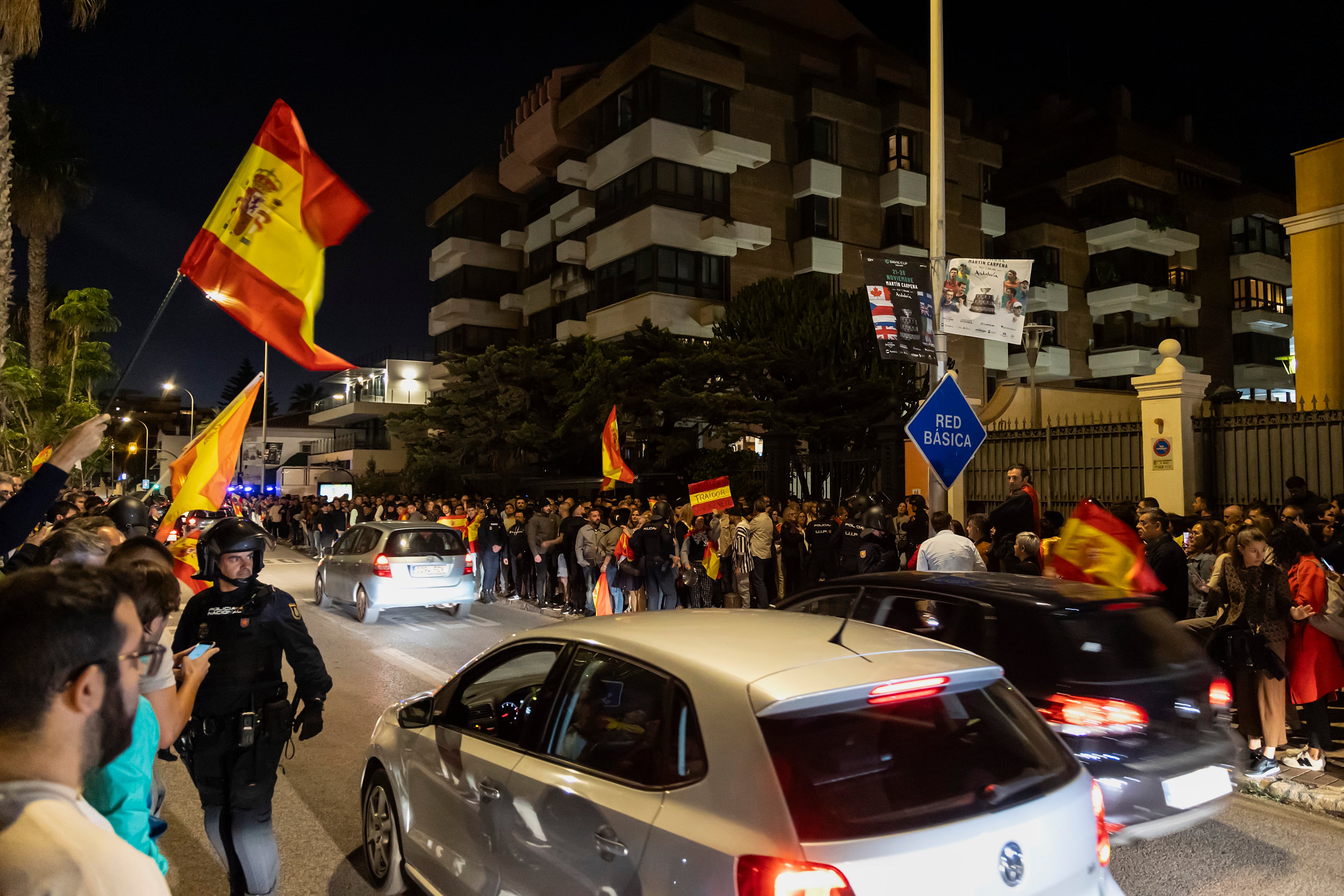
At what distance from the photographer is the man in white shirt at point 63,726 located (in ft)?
4.44

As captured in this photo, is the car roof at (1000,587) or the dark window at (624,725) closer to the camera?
the dark window at (624,725)

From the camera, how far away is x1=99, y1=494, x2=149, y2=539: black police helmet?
7820 mm

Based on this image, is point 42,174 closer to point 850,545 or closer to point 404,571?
point 404,571

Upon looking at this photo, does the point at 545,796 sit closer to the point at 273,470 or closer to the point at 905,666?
the point at 905,666

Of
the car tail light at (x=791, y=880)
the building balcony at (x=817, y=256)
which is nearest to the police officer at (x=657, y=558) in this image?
the car tail light at (x=791, y=880)

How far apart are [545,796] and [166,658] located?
152 cm

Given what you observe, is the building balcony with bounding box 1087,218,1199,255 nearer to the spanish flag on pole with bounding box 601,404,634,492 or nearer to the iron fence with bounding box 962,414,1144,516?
the iron fence with bounding box 962,414,1144,516

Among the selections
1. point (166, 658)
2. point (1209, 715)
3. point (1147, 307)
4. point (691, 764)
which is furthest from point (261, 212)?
point (1147, 307)

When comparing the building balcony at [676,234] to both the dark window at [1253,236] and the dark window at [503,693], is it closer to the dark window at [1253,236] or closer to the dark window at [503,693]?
the dark window at [1253,236]

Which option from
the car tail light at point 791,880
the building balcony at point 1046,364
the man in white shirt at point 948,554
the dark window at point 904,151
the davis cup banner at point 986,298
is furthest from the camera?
the building balcony at point 1046,364

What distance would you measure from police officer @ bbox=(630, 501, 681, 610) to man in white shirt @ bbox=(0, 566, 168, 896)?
11431 millimetres

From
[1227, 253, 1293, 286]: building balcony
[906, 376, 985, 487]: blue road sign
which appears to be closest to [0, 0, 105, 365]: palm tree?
[906, 376, 985, 487]: blue road sign

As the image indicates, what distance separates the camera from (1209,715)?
4793mm

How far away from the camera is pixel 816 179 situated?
36500mm
